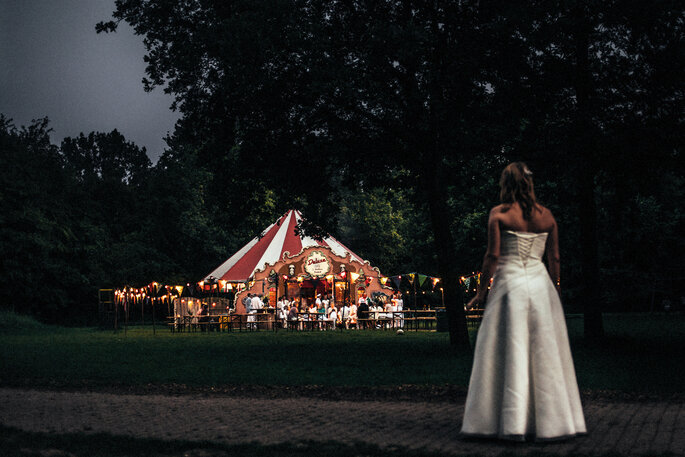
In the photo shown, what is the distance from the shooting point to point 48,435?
6551mm

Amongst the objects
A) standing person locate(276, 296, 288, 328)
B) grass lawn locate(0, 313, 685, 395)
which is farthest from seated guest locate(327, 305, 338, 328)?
grass lawn locate(0, 313, 685, 395)

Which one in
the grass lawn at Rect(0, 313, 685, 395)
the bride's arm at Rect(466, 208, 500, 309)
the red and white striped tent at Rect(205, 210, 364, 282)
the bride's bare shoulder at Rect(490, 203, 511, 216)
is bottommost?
the grass lawn at Rect(0, 313, 685, 395)

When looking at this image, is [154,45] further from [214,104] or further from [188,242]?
[188,242]

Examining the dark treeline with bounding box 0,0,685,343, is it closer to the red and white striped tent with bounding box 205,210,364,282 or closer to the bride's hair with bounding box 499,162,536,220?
the bride's hair with bounding box 499,162,536,220

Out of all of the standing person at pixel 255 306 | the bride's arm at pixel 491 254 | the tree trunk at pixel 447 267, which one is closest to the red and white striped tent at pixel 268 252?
the standing person at pixel 255 306

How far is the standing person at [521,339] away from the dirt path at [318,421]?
A: 18 centimetres

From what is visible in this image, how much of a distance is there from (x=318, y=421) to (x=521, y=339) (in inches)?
89.3

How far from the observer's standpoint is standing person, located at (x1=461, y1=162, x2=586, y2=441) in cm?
580

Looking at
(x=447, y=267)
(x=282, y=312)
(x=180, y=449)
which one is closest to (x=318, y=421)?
(x=180, y=449)

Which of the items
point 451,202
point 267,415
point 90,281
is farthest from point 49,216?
point 267,415

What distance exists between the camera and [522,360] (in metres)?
5.88

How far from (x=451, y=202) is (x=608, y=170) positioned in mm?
27508

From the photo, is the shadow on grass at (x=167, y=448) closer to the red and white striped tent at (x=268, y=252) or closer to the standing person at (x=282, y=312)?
the standing person at (x=282, y=312)

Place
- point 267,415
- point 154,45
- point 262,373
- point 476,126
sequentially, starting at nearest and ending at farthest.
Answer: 1. point 267,415
2. point 262,373
3. point 476,126
4. point 154,45
